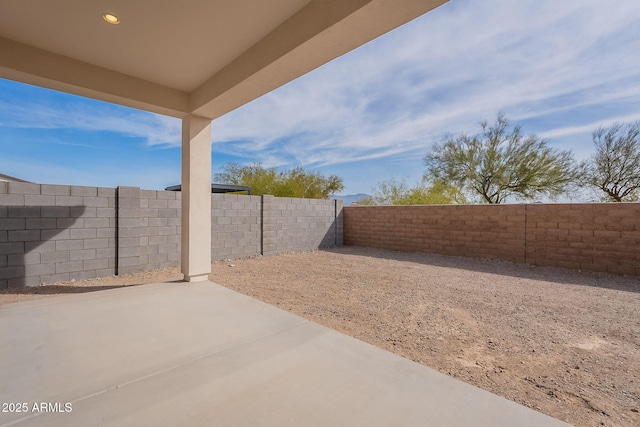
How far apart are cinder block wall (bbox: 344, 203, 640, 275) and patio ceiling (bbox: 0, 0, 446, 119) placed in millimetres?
6302

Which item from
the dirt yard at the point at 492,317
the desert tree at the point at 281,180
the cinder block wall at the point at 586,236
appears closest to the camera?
the dirt yard at the point at 492,317

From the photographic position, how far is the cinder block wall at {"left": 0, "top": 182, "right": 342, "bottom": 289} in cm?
404

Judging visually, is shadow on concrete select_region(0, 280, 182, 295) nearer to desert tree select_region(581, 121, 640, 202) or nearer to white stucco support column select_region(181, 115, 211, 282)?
white stucco support column select_region(181, 115, 211, 282)

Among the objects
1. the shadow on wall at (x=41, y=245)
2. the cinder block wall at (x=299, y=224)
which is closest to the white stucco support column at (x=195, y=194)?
the shadow on wall at (x=41, y=245)

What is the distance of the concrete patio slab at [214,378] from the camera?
4.32 feet

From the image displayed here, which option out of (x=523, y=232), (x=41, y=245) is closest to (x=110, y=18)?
(x=41, y=245)

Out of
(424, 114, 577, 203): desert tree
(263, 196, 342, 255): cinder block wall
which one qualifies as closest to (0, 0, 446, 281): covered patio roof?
(263, 196, 342, 255): cinder block wall

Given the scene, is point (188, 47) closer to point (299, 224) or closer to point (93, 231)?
point (93, 231)

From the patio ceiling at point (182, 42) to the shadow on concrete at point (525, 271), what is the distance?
540 cm

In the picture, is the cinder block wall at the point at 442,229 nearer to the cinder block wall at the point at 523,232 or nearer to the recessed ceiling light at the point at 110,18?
the cinder block wall at the point at 523,232

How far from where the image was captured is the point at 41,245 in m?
4.20

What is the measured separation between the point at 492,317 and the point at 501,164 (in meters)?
10.8

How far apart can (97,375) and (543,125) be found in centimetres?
1364

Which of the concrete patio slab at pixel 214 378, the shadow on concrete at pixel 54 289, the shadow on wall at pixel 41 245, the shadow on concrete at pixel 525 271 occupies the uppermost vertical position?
the shadow on wall at pixel 41 245
